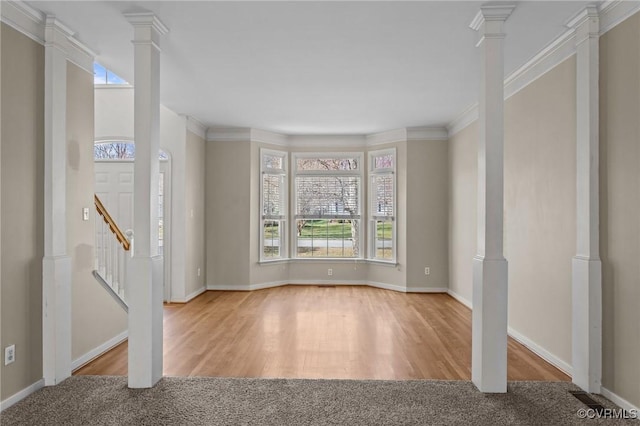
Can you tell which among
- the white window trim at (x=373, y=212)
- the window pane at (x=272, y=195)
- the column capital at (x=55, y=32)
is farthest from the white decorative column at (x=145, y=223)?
the white window trim at (x=373, y=212)

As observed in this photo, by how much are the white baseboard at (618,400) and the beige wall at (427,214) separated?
13.6 ft

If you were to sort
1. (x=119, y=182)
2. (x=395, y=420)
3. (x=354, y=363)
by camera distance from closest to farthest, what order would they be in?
A: 1. (x=395, y=420)
2. (x=354, y=363)
3. (x=119, y=182)

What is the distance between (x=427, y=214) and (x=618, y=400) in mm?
4518

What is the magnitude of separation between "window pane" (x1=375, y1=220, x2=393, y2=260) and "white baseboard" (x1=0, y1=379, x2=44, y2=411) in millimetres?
5536

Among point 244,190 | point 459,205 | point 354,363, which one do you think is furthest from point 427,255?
point 354,363

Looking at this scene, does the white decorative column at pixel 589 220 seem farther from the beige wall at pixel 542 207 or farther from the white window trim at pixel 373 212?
the white window trim at pixel 373 212

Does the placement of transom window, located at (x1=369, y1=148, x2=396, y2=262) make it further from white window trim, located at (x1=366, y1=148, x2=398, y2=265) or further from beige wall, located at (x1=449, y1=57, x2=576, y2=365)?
beige wall, located at (x1=449, y1=57, x2=576, y2=365)

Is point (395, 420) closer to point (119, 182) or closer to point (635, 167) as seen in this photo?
point (635, 167)

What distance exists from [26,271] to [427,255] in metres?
5.71

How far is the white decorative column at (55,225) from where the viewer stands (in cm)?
313

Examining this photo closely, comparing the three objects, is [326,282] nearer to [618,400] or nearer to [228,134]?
[228,134]

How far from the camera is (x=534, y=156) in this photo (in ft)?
13.4

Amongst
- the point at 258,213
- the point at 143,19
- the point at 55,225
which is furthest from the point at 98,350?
the point at 258,213

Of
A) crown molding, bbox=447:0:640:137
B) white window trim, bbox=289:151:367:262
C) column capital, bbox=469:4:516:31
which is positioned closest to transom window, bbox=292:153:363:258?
→ white window trim, bbox=289:151:367:262
